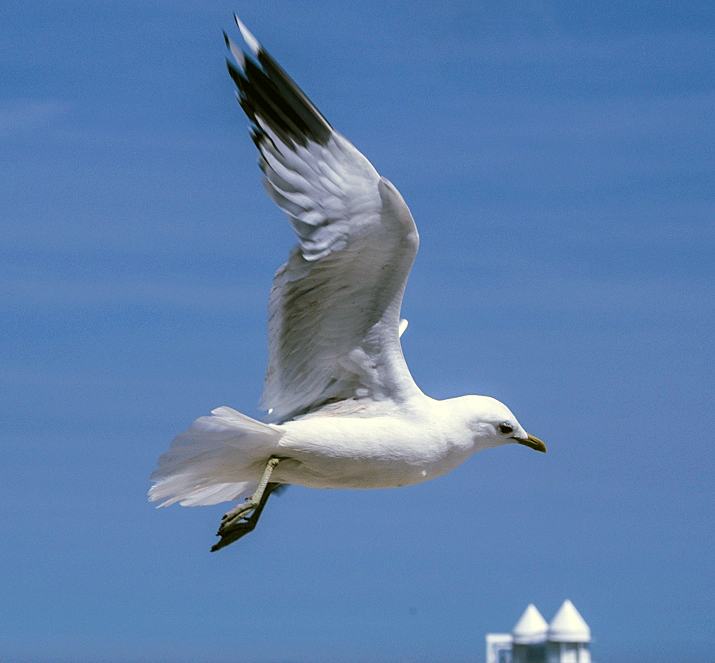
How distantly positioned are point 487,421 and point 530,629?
19242 mm

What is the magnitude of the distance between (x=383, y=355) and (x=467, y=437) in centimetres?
68

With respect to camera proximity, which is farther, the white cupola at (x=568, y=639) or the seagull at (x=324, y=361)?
the white cupola at (x=568, y=639)

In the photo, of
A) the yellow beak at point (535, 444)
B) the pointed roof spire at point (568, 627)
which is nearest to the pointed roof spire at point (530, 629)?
the pointed roof spire at point (568, 627)

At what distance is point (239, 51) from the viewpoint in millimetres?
7719

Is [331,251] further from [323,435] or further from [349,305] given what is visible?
[323,435]

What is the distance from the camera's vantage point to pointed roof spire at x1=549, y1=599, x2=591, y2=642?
25531 millimetres

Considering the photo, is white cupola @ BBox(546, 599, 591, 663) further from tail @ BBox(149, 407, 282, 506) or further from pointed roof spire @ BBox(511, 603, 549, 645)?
tail @ BBox(149, 407, 282, 506)

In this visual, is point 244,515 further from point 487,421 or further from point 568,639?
point 568,639

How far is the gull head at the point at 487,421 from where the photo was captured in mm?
8164

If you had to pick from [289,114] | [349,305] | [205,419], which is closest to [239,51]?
[289,114]

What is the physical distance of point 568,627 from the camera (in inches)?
1013

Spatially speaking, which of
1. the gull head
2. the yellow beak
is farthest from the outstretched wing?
the yellow beak

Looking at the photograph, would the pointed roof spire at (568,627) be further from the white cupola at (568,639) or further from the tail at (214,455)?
the tail at (214,455)

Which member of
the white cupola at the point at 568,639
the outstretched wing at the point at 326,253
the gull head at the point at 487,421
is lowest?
the gull head at the point at 487,421
